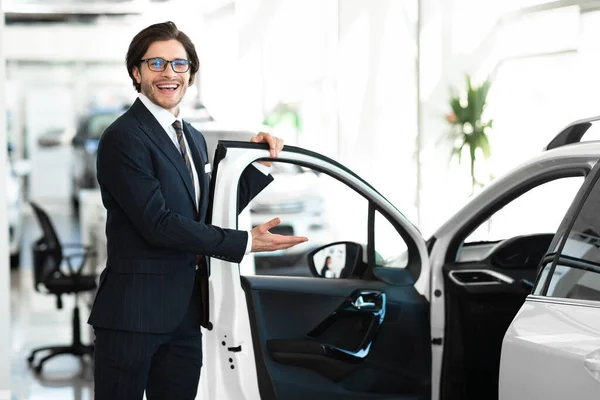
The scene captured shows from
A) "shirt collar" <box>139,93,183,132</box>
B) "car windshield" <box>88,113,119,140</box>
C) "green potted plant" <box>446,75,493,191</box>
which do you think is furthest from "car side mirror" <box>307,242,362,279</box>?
"car windshield" <box>88,113,119,140</box>

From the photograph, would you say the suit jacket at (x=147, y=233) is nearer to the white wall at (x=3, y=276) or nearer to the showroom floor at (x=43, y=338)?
the showroom floor at (x=43, y=338)

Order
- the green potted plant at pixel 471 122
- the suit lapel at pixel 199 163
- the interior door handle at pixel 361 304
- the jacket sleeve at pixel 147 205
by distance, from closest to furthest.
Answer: the jacket sleeve at pixel 147 205 < the suit lapel at pixel 199 163 < the interior door handle at pixel 361 304 < the green potted plant at pixel 471 122

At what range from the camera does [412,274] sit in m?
2.79

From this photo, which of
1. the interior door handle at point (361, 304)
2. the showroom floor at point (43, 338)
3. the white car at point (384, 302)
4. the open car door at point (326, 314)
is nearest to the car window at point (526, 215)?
the white car at point (384, 302)

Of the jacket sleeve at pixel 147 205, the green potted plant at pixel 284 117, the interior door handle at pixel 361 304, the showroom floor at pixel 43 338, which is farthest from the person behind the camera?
the green potted plant at pixel 284 117

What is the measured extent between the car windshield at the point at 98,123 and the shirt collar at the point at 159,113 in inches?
340

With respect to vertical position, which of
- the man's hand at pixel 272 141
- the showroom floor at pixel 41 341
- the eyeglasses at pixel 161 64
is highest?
the eyeglasses at pixel 161 64

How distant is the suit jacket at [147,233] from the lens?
2.21 metres

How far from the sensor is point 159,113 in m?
2.33

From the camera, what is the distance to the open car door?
7.73 ft

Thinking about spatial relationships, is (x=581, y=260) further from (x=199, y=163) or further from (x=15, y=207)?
(x=15, y=207)

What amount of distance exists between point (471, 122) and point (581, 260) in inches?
228

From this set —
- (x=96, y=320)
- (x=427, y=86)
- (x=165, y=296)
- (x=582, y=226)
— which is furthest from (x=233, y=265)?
(x=427, y=86)

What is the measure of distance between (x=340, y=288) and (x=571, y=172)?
2.37 ft
